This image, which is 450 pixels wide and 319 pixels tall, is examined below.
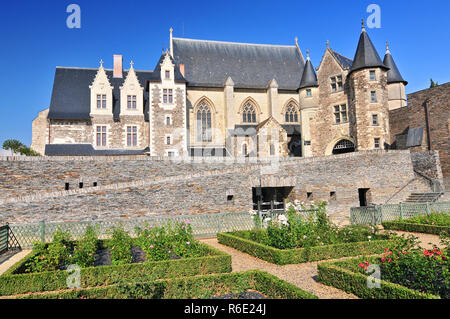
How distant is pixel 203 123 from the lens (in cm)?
3469

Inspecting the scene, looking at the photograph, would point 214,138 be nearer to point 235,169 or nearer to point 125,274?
point 235,169

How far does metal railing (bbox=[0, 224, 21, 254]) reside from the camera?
481 inches

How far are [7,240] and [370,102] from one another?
1002 inches

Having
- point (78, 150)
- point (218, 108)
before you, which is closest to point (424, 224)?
point (218, 108)

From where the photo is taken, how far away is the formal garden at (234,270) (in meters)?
6.15

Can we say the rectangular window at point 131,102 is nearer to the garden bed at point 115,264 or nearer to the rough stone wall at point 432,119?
the rough stone wall at point 432,119

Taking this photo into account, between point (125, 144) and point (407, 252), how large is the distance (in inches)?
1101

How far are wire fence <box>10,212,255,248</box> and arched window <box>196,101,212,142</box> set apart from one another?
18280 millimetres

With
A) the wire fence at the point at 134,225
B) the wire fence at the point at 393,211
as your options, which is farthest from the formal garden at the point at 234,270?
the wire fence at the point at 393,211

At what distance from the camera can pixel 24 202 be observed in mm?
14453

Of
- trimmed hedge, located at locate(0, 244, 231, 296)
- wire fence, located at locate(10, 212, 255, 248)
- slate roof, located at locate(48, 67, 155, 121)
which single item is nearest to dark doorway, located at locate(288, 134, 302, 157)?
slate roof, located at locate(48, 67, 155, 121)

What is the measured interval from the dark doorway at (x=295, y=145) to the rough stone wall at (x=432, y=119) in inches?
362

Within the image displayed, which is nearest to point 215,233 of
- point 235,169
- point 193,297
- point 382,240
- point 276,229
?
point 235,169

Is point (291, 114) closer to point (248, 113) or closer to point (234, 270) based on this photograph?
point (248, 113)
